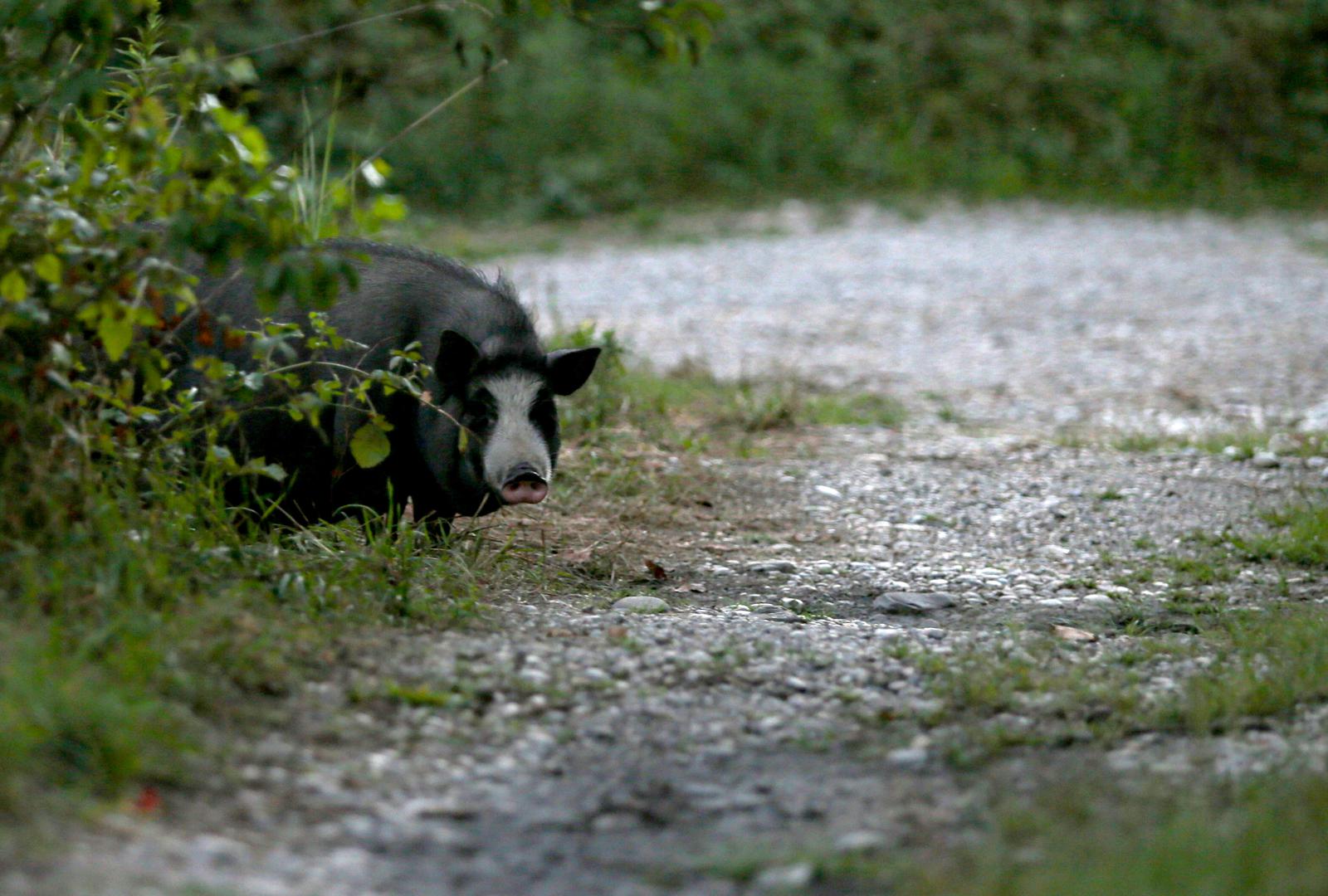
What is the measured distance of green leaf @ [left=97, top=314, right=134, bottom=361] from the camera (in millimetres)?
3811

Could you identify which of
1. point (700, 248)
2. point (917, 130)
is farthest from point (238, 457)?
point (917, 130)

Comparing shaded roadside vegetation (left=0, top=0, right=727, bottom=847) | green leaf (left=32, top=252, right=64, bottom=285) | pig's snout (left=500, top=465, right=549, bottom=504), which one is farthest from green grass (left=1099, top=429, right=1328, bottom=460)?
green leaf (left=32, top=252, right=64, bottom=285)

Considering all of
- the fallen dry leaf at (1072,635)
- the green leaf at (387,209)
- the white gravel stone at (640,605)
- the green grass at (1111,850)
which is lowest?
the green grass at (1111,850)

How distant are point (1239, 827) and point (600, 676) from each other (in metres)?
1.62

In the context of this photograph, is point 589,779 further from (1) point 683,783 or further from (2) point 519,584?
(2) point 519,584

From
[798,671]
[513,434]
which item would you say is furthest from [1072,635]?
[513,434]

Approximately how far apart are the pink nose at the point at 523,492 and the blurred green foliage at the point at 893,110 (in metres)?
9.13

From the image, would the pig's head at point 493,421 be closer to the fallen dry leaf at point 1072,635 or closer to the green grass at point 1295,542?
the fallen dry leaf at point 1072,635

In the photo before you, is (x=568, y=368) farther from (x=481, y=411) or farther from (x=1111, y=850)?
(x=1111, y=850)

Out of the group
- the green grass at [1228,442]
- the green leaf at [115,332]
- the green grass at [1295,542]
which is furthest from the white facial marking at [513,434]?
the green grass at [1228,442]

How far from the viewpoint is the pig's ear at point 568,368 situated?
531 cm

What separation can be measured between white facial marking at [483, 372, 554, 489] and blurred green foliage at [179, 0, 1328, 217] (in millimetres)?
8823

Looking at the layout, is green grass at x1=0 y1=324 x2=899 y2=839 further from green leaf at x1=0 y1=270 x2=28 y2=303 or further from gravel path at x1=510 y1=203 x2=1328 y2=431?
gravel path at x1=510 y1=203 x2=1328 y2=431

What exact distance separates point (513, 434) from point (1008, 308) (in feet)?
20.7
